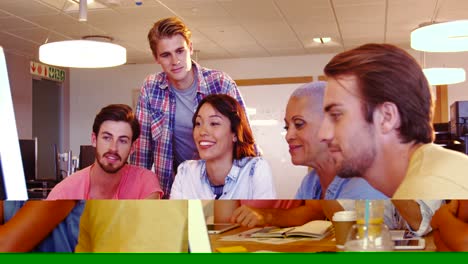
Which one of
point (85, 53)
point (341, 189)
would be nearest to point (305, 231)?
point (341, 189)

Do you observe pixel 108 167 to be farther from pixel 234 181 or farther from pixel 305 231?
pixel 305 231

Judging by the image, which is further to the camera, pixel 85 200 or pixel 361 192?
pixel 85 200

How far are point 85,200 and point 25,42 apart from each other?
0.58m

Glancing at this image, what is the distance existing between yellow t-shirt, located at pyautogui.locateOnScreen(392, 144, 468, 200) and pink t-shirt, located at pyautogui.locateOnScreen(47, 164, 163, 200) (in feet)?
2.70

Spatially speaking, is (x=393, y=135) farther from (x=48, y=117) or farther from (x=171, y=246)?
(x=48, y=117)

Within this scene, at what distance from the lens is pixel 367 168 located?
6.57ft

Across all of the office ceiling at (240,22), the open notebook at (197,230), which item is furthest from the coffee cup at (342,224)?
the office ceiling at (240,22)

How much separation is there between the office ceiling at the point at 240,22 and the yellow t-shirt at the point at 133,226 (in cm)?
52

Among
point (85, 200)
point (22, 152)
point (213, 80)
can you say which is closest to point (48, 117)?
point (22, 152)

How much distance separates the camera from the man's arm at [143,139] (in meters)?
2.05

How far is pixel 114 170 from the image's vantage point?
6.93 ft

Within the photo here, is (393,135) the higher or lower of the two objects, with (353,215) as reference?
higher

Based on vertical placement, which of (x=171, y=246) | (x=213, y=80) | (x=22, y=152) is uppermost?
(x=213, y=80)

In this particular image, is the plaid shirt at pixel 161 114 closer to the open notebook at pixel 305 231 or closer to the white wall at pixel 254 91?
the white wall at pixel 254 91
